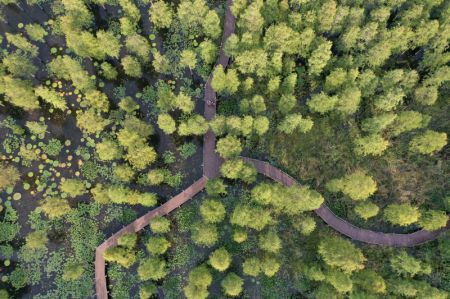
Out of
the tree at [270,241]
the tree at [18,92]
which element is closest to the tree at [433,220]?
the tree at [270,241]

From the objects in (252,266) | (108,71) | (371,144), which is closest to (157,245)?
(252,266)

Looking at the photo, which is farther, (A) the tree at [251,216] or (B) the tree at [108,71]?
(B) the tree at [108,71]

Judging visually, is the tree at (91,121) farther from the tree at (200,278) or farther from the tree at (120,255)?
the tree at (200,278)

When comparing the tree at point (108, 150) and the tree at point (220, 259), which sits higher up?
the tree at point (108, 150)

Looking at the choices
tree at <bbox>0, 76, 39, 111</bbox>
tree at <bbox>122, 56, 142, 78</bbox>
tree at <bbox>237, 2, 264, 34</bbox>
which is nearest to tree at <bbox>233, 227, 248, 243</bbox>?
tree at <bbox>122, 56, 142, 78</bbox>

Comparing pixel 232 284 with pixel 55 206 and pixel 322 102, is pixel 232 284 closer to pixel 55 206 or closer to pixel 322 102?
pixel 55 206

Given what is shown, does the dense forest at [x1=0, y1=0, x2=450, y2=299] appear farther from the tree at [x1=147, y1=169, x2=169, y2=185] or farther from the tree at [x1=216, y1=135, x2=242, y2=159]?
the tree at [x1=147, y1=169, x2=169, y2=185]
